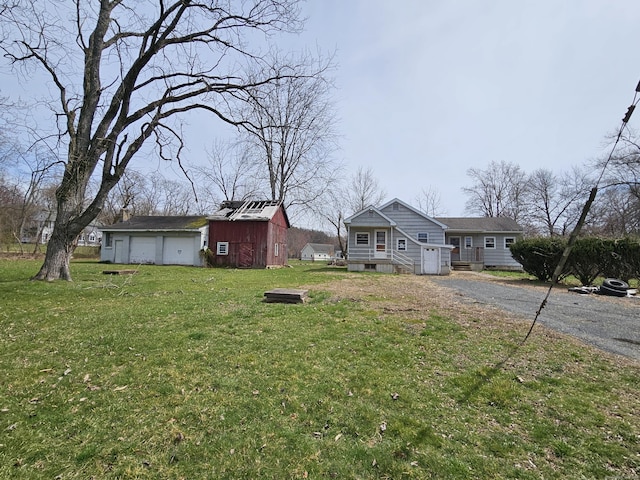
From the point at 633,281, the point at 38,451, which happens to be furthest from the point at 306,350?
the point at 633,281

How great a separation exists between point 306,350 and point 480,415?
2526 mm

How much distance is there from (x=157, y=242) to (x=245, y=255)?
7617mm

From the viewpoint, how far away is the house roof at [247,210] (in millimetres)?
24797

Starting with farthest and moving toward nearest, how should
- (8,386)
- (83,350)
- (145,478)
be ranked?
(83,350)
(8,386)
(145,478)

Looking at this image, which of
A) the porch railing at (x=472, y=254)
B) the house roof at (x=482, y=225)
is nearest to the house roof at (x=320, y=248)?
the house roof at (x=482, y=225)

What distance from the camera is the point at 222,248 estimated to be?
25.1m

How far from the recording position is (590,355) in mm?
4762

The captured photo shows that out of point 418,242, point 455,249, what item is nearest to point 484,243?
point 455,249

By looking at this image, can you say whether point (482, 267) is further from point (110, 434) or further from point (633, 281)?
point (110, 434)

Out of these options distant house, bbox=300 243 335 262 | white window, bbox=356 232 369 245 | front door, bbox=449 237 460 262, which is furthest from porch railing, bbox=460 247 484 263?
distant house, bbox=300 243 335 262

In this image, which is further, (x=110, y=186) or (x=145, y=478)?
(x=110, y=186)

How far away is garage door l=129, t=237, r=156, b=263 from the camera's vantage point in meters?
25.9

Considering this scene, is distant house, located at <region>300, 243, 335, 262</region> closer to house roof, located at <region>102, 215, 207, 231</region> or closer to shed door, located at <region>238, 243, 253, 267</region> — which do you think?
house roof, located at <region>102, 215, 207, 231</region>

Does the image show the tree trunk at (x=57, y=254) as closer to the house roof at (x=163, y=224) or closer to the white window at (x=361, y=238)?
the house roof at (x=163, y=224)
